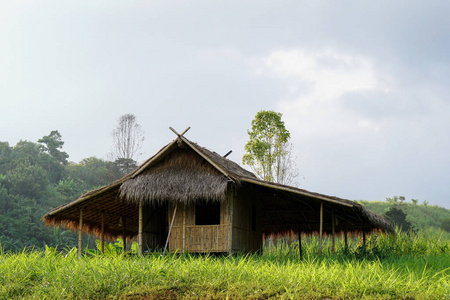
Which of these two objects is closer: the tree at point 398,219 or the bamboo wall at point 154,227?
the bamboo wall at point 154,227

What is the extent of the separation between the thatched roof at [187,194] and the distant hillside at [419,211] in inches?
925

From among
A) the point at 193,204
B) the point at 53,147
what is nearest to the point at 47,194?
the point at 53,147

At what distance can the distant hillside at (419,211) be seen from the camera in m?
39.3

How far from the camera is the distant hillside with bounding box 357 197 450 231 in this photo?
3928 centimetres

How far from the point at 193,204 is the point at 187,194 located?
849 millimetres

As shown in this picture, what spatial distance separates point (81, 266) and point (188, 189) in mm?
4032

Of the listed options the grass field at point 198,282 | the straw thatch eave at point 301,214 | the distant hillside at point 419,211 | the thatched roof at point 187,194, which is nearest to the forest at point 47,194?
the distant hillside at point 419,211

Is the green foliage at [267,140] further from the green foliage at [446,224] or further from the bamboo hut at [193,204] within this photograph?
the green foliage at [446,224]

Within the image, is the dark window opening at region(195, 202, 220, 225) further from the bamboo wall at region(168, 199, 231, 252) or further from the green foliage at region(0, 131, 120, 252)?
the green foliage at region(0, 131, 120, 252)

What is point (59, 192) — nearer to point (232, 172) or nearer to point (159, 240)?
point (159, 240)

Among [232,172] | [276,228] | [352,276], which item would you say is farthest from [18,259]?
[276,228]

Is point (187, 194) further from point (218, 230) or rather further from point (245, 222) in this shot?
point (245, 222)

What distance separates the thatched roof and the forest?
7916mm

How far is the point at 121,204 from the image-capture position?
1636 cm
